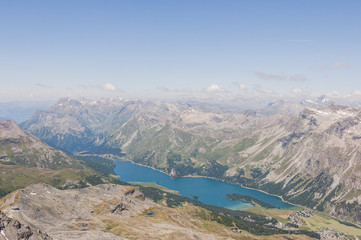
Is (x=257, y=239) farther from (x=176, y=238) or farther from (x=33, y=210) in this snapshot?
(x=33, y=210)

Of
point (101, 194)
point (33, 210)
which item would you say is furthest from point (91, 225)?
point (101, 194)

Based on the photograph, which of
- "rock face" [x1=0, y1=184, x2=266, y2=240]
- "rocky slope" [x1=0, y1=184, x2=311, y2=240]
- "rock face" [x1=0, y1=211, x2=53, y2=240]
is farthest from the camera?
"rocky slope" [x1=0, y1=184, x2=311, y2=240]

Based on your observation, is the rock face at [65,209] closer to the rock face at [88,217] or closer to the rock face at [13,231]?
the rock face at [88,217]

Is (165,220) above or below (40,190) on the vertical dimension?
below

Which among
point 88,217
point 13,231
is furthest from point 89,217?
point 13,231

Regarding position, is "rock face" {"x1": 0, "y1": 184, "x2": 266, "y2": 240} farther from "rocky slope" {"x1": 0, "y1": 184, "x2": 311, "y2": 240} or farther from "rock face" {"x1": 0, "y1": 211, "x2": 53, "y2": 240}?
"rock face" {"x1": 0, "y1": 211, "x2": 53, "y2": 240}

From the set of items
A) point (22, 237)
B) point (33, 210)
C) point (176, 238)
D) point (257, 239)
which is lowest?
point (257, 239)

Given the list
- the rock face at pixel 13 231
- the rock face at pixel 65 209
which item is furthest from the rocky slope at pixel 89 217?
the rock face at pixel 13 231

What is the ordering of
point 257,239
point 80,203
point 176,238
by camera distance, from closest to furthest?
point 176,238 → point 80,203 → point 257,239

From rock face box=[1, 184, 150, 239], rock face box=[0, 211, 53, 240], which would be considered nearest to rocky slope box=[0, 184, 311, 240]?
rock face box=[1, 184, 150, 239]

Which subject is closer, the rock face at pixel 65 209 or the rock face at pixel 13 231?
the rock face at pixel 13 231

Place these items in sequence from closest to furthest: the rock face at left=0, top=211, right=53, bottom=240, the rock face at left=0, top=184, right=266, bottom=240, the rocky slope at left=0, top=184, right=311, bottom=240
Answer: the rock face at left=0, top=211, right=53, bottom=240
the rock face at left=0, top=184, right=266, bottom=240
the rocky slope at left=0, top=184, right=311, bottom=240
